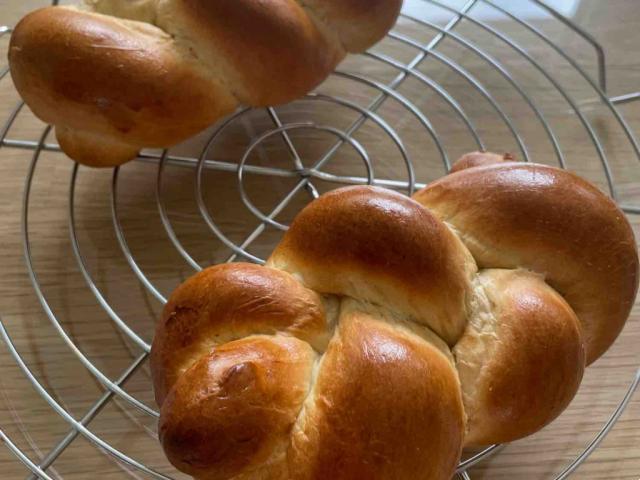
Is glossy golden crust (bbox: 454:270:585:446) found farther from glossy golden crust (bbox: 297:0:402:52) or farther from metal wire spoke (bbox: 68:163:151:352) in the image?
glossy golden crust (bbox: 297:0:402:52)

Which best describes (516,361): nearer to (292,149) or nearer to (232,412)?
(232,412)

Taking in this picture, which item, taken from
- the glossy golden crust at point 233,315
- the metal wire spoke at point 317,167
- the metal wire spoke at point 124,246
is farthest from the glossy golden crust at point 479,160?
the metal wire spoke at point 124,246

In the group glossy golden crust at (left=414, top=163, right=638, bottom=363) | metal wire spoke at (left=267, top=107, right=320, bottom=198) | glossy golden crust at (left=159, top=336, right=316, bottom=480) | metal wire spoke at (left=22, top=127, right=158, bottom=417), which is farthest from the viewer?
metal wire spoke at (left=267, top=107, right=320, bottom=198)

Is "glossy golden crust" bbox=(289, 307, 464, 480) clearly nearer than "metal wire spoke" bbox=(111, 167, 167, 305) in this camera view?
Yes

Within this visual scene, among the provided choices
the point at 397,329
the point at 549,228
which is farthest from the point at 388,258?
the point at 549,228

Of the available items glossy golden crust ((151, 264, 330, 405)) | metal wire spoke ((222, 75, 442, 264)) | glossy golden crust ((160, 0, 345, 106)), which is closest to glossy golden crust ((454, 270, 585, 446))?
glossy golden crust ((151, 264, 330, 405))

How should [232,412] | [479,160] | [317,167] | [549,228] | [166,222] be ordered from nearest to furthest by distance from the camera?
[232,412], [549,228], [479,160], [166,222], [317,167]

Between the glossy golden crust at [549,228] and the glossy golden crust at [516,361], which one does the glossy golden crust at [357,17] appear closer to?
the glossy golden crust at [549,228]

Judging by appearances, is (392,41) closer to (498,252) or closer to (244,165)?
(244,165)
